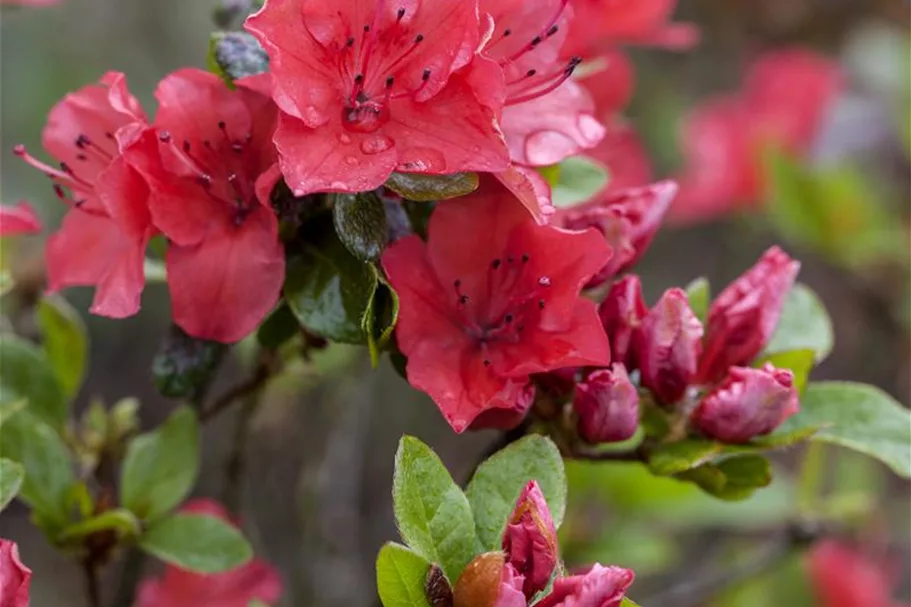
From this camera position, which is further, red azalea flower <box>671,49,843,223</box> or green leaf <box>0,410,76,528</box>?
red azalea flower <box>671,49,843,223</box>

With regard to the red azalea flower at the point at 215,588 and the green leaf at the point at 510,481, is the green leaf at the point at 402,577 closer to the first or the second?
the green leaf at the point at 510,481

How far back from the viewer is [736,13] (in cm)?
310

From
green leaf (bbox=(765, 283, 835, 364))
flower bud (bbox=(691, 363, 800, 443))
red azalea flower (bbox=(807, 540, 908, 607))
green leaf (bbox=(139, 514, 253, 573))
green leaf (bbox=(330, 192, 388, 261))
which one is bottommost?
red azalea flower (bbox=(807, 540, 908, 607))

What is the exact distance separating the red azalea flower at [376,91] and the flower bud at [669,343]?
0.19 m

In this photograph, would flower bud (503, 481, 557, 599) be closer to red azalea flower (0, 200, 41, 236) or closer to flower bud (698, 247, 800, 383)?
flower bud (698, 247, 800, 383)

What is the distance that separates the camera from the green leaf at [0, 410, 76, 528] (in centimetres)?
100

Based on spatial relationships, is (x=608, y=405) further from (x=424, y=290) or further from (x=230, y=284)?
(x=230, y=284)

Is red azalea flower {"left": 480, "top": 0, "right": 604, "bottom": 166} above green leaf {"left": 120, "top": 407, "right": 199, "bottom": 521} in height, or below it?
above

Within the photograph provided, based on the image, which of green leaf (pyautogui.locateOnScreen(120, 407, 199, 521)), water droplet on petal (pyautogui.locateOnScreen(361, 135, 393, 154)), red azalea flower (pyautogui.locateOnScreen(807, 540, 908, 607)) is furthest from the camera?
red azalea flower (pyautogui.locateOnScreen(807, 540, 908, 607))

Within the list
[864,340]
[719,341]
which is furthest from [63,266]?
[864,340]

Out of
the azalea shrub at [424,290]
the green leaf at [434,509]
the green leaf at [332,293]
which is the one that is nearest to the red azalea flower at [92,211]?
the azalea shrub at [424,290]

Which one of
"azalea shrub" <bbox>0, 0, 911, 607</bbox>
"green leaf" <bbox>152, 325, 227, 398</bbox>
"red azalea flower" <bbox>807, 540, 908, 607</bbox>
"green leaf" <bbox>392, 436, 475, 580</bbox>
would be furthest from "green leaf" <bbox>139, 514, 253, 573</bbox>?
→ "red azalea flower" <bbox>807, 540, 908, 607</bbox>

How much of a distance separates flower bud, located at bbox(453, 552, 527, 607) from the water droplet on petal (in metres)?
0.29

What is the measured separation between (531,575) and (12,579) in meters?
0.33
